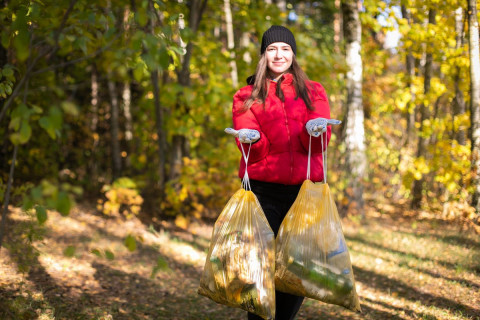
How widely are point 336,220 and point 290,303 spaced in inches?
21.1

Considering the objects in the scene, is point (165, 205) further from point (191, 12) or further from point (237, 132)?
point (237, 132)

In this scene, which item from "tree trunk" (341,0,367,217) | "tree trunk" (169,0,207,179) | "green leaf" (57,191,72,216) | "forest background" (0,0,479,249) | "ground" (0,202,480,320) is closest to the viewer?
"green leaf" (57,191,72,216)

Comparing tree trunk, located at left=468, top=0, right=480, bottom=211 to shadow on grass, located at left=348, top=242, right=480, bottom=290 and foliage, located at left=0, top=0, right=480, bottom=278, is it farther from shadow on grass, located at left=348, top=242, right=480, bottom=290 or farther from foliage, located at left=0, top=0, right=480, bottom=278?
shadow on grass, located at left=348, top=242, right=480, bottom=290

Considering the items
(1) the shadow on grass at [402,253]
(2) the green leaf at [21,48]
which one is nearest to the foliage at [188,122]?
(1) the shadow on grass at [402,253]

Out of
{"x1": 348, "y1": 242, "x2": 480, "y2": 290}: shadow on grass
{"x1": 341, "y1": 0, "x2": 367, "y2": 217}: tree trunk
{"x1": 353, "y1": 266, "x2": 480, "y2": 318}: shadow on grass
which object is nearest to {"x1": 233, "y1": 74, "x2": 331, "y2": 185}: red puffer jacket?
{"x1": 353, "y1": 266, "x2": 480, "y2": 318}: shadow on grass

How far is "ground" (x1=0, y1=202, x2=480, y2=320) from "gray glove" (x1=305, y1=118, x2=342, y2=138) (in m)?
0.89

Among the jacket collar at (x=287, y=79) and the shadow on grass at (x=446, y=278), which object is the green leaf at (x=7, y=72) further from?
the shadow on grass at (x=446, y=278)

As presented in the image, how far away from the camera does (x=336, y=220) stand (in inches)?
83.1

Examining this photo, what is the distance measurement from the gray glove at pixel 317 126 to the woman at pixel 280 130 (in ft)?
0.09

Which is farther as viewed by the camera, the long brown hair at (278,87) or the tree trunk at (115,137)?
the tree trunk at (115,137)

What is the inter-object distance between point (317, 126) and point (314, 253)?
0.60 meters

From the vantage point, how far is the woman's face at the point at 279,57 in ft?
7.73

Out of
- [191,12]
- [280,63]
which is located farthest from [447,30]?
[280,63]

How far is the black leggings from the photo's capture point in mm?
2287
